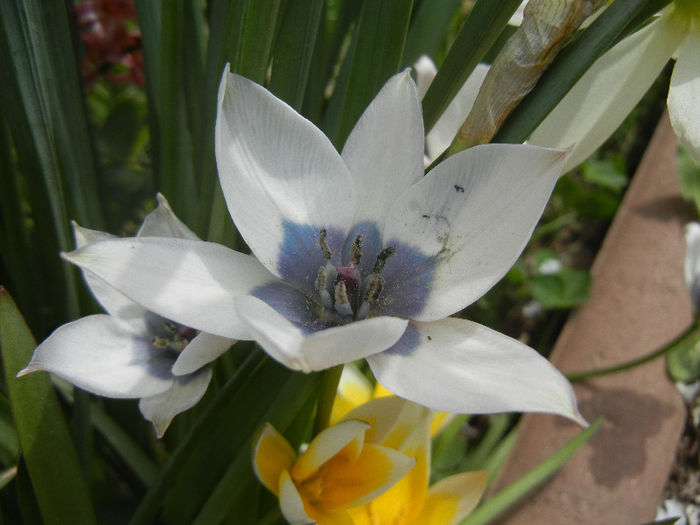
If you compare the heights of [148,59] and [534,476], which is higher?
[148,59]

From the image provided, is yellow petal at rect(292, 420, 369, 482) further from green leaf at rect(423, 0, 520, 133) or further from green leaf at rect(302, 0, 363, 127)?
green leaf at rect(302, 0, 363, 127)

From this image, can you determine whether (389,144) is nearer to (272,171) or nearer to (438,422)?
(272,171)

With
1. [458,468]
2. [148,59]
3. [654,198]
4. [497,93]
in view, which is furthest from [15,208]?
[654,198]

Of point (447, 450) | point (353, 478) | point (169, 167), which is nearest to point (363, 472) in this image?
point (353, 478)

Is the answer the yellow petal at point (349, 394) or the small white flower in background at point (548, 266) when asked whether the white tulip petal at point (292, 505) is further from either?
the small white flower in background at point (548, 266)

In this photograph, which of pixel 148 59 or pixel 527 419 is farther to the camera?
pixel 527 419

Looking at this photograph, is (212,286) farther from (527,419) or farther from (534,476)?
(527,419)

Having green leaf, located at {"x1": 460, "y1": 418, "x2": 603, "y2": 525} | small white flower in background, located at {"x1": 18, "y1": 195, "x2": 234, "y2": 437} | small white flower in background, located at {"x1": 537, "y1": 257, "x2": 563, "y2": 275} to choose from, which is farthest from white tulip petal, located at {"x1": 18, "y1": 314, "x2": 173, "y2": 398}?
small white flower in background, located at {"x1": 537, "y1": 257, "x2": 563, "y2": 275}
